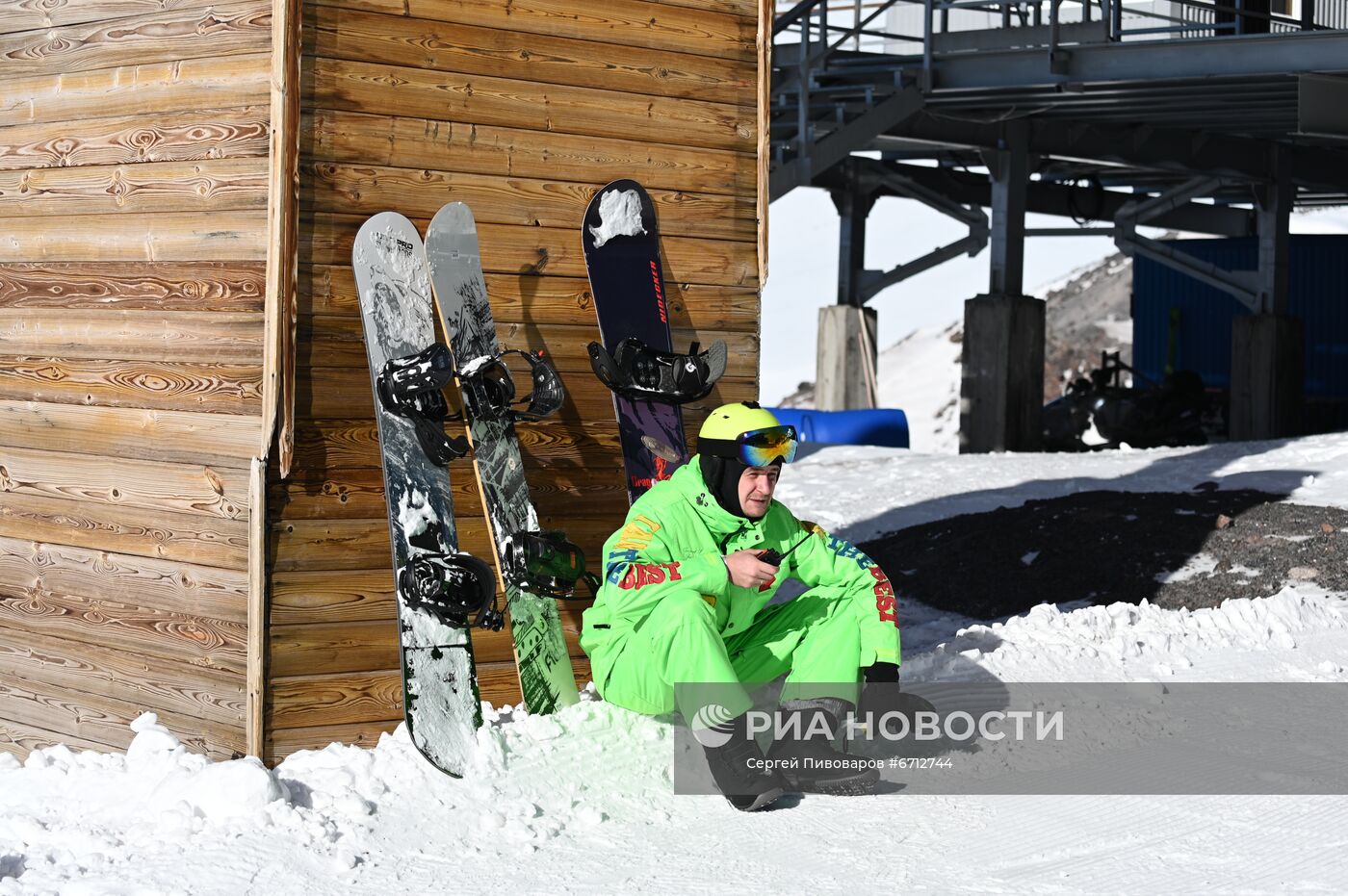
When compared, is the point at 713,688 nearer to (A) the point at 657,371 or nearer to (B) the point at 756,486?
(B) the point at 756,486

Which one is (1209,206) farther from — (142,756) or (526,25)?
(142,756)

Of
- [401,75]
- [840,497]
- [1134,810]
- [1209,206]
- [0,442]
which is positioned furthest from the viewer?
[1209,206]

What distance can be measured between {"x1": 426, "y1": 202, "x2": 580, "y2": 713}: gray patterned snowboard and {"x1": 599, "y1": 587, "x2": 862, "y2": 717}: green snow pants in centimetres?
55

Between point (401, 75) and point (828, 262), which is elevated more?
point (828, 262)

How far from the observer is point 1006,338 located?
1647 centimetres

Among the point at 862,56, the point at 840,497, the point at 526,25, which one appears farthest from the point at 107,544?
the point at 862,56

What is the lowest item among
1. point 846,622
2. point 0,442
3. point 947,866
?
point 947,866

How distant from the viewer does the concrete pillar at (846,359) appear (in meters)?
19.4

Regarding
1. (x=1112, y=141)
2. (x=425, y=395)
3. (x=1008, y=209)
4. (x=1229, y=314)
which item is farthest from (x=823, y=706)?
(x=1229, y=314)

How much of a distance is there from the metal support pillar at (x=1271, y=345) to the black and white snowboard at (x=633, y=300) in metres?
14.4

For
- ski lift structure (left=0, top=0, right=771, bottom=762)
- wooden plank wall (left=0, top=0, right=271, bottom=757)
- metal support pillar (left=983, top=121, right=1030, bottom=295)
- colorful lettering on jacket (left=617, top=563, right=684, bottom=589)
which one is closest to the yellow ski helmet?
colorful lettering on jacket (left=617, top=563, right=684, bottom=589)

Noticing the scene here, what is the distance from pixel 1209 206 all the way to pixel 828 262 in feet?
88.8

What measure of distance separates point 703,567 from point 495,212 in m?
1.72

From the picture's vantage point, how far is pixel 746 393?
238 inches
